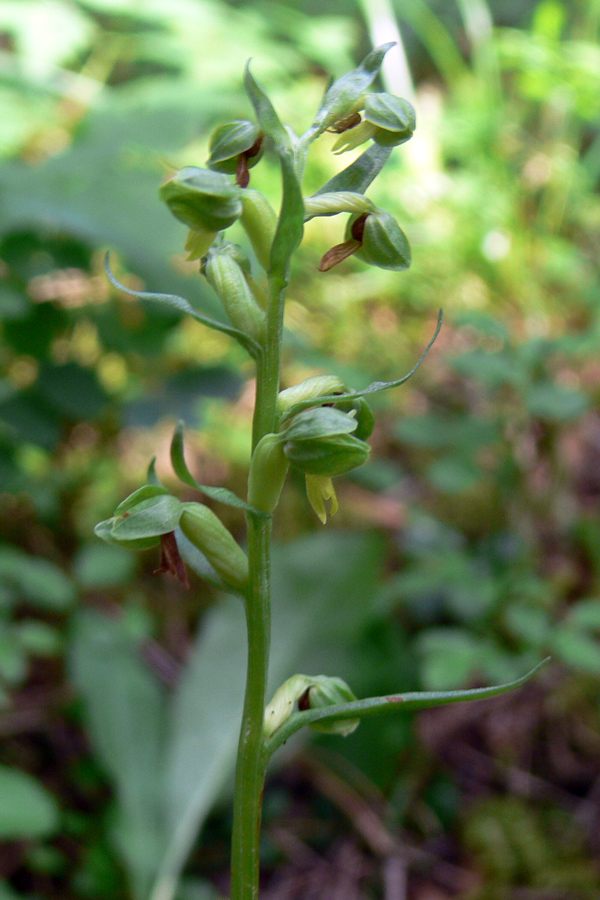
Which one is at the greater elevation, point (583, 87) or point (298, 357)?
point (583, 87)

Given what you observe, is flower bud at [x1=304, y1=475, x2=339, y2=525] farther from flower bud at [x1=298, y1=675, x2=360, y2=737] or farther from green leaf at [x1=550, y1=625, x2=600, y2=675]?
green leaf at [x1=550, y1=625, x2=600, y2=675]

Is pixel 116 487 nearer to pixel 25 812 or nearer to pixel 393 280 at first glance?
pixel 393 280

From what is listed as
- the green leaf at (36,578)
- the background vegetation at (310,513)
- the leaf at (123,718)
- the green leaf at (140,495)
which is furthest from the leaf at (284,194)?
the leaf at (123,718)

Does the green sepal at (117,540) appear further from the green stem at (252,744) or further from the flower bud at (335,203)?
the flower bud at (335,203)

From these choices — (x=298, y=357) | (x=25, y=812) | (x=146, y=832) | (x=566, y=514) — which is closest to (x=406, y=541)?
(x=566, y=514)

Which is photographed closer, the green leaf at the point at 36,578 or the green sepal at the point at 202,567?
the green sepal at the point at 202,567

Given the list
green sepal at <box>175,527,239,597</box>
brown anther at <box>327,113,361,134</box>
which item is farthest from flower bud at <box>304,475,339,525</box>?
brown anther at <box>327,113,361,134</box>
